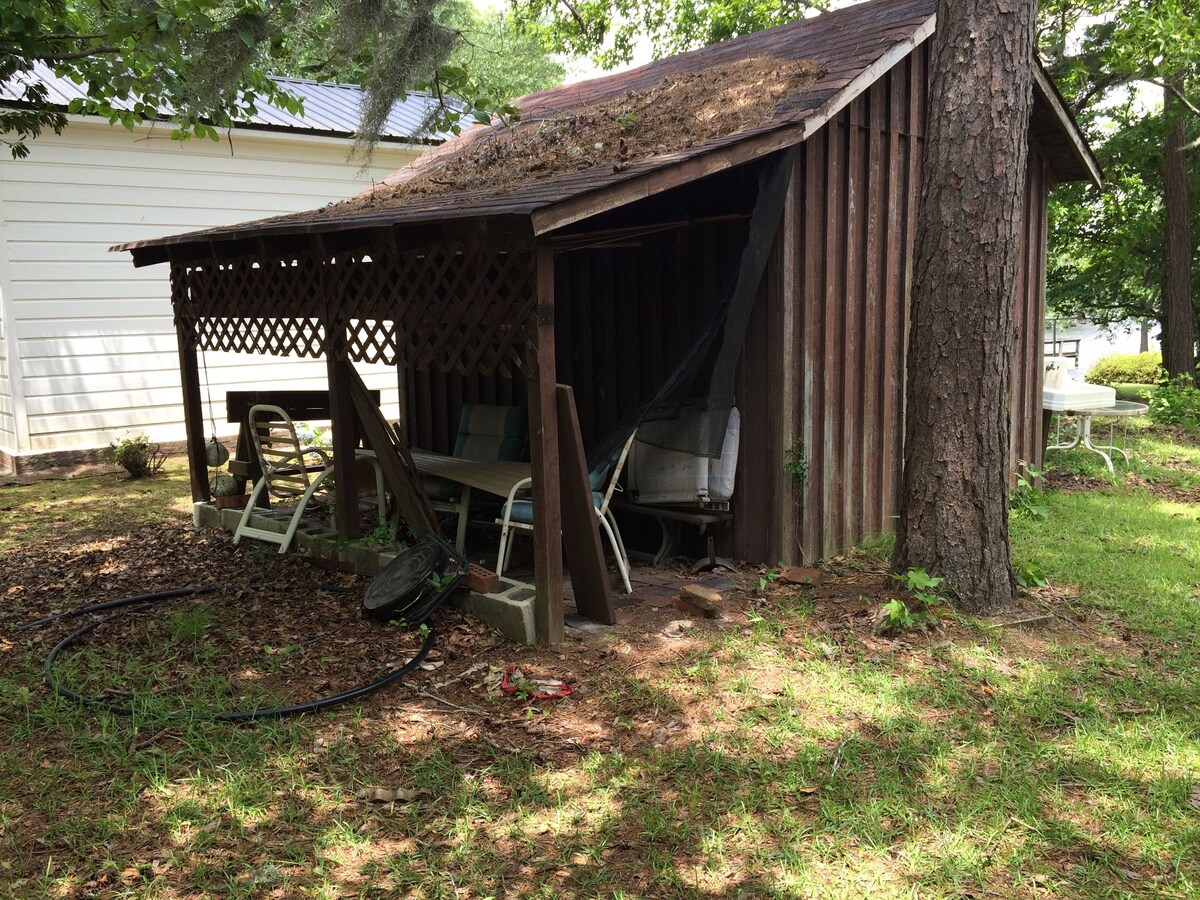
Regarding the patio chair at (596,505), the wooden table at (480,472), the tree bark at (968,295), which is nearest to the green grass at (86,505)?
the wooden table at (480,472)

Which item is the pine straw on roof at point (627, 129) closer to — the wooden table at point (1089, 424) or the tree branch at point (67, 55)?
the tree branch at point (67, 55)

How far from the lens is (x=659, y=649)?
4.54m

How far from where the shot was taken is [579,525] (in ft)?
15.6

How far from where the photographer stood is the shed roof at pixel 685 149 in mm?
4148

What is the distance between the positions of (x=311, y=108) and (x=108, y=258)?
11.0ft

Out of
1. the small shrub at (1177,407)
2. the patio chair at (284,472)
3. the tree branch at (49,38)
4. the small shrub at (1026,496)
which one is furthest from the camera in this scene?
the small shrub at (1177,407)

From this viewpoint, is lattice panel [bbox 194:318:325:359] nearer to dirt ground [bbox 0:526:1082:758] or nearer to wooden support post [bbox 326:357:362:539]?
wooden support post [bbox 326:357:362:539]

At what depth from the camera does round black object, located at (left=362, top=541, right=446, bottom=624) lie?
4.89 meters

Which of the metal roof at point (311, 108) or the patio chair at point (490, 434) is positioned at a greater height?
the metal roof at point (311, 108)

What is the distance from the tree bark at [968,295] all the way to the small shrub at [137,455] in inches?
320

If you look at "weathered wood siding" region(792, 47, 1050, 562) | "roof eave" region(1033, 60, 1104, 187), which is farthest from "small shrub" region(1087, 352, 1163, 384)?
"weathered wood siding" region(792, 47, 1050, 562)

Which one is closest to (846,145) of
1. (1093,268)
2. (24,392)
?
(24,392)

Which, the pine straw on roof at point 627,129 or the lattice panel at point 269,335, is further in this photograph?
the lattice panel at point 269,335

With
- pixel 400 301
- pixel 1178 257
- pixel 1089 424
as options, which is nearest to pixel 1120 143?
pixel 1178 257
